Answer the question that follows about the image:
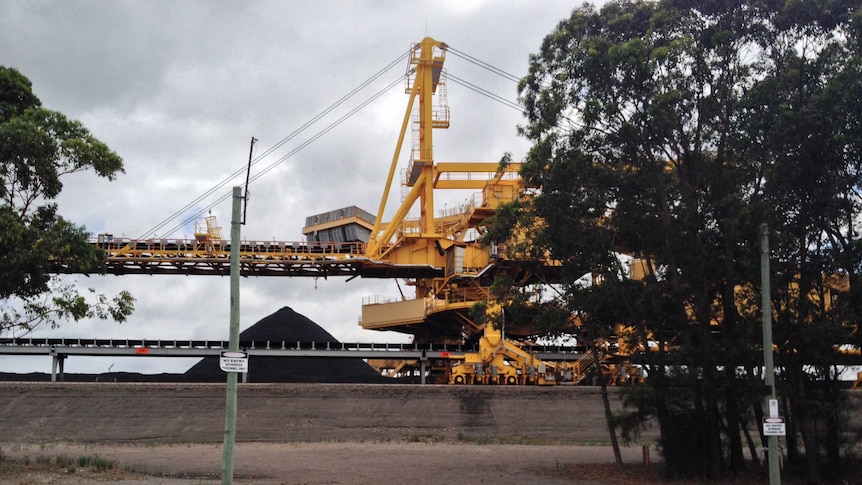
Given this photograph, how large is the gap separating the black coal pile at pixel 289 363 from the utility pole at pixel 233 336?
35.3 metres

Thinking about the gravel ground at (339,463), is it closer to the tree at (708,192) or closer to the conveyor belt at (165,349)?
the tree at (708,192)

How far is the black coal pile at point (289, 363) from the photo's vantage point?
52716 mm

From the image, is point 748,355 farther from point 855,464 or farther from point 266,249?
point 266,249

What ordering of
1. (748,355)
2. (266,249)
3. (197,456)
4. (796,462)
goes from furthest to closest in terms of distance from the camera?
(266,249)
(197,456)
(796,462)
(748,355)

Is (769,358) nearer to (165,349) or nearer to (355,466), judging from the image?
(355,466)

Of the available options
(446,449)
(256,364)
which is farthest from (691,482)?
(256,364)

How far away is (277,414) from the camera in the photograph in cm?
3972

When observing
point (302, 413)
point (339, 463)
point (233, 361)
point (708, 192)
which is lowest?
point (339, 463)

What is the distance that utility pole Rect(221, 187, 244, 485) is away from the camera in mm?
13367

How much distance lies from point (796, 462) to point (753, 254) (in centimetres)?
653

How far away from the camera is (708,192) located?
23.7 m

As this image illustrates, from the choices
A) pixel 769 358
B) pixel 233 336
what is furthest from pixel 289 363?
pixel 233 336

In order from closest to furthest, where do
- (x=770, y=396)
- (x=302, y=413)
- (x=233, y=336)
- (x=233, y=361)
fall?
1. (x=233, y=361)
2. (x=233, y=336)
3. (x=770, y=396)
4. (x=302, y=413)

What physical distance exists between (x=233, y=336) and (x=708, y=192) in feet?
50.5
